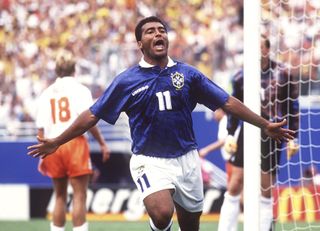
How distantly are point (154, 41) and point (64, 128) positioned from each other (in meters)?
2.42

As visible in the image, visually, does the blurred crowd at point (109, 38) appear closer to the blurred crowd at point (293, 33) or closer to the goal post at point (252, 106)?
the blurred crowd at point (293, 33)

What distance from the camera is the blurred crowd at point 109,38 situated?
15797 mm

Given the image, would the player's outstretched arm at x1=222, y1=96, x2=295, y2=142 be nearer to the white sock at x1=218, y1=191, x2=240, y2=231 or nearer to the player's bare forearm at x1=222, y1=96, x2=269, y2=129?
the player's bare forearm at x1=222, y1=96, x2=269, y2=129

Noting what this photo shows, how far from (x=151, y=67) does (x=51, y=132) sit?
2441 millimetres

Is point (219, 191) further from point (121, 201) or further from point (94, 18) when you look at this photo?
point (94, 18)

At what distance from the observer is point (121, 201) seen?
13148mm

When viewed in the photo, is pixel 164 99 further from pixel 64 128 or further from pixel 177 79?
pixel 64 128

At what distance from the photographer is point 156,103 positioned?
21.7ft

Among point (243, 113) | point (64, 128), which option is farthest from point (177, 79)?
point (64, 128)

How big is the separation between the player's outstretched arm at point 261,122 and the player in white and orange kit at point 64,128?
7.64 ft

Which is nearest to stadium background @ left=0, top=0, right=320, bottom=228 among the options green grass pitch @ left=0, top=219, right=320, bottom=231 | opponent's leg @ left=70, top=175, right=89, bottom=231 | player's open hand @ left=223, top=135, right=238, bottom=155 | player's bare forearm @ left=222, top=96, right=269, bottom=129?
green grass pitch @ left=0, top=219, right=320, bottom=231

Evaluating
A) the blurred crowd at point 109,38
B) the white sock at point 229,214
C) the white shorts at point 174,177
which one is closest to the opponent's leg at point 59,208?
the white sock at point 229,214

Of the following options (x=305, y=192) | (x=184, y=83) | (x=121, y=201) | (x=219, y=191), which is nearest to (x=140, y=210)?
(x=121, y=201)

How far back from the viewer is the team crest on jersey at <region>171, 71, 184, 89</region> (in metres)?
6.66
